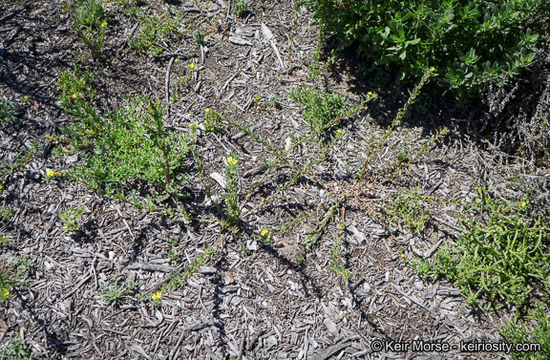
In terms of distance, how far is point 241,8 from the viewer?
15.0 ft

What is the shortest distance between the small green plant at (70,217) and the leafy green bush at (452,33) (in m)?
2.87

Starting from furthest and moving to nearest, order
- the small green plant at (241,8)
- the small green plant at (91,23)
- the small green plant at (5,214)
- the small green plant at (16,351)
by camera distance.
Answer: the small green plant at (241,8) → the small green plant at (91,23) → the small green plant at (5,214) → the small green plant at (16,351)

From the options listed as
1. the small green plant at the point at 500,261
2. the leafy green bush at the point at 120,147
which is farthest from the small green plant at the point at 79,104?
the small green plant at the point at 500,261

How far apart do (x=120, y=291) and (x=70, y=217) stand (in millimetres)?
784

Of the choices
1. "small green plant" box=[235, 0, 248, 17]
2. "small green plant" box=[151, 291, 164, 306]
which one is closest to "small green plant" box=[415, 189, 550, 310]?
"small green plant" box=[151, 291, 164, 306]

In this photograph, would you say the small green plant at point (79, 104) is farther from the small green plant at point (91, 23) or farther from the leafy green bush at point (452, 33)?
the leafy green bush at point (452, 33)

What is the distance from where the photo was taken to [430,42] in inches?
141

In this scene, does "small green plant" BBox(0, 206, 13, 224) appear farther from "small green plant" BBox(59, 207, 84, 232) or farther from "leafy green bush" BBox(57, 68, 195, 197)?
"leafy green bush" BBox(57, 68, 195, 197)

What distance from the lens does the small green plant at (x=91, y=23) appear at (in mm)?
4109

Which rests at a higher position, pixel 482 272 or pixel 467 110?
pixel 467 110

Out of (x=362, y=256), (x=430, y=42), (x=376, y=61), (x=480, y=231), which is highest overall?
(x=430, y=42)

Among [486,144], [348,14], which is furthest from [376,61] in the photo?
[486,144]

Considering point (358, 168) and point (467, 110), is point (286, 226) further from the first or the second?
point (467, 110)

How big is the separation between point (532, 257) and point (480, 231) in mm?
410
